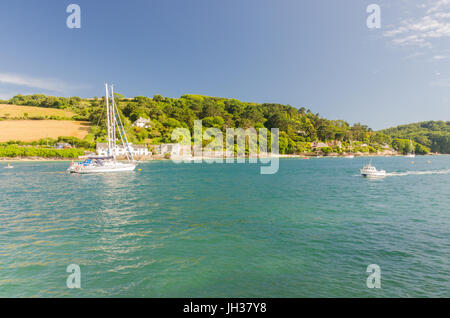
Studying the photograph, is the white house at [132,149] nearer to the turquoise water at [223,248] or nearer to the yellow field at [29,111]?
the yellow field at [29,111]

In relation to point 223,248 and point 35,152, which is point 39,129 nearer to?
point 35,152

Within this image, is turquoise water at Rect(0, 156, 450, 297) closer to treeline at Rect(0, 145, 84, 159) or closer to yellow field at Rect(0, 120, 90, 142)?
treeline at Rect(0, 145, 84, 159)

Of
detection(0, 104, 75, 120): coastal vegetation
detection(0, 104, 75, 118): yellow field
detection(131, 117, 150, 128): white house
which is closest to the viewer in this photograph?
detection(0, 104, 75, 120): coastal vegetation

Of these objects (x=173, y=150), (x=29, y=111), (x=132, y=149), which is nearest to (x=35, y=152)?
(x=132, y=149)

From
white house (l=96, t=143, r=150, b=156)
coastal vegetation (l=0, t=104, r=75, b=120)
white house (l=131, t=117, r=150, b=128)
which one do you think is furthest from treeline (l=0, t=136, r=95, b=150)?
coastal vegetation (l=0, t=104, r=75, b=120)

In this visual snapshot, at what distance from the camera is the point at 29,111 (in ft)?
549

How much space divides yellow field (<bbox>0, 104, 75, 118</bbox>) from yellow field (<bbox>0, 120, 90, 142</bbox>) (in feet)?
46.1

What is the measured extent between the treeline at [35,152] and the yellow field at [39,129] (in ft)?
52.9

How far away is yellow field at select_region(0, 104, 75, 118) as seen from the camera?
157m

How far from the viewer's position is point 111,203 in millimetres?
26906
